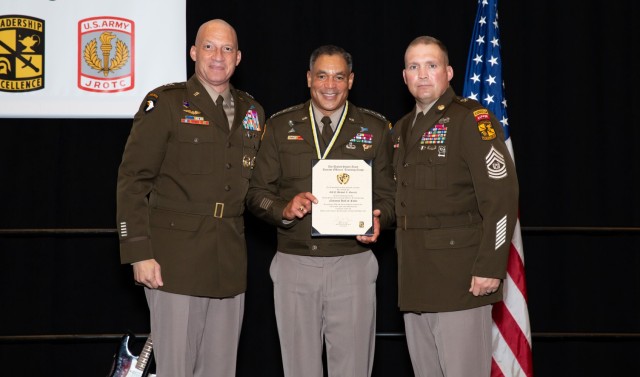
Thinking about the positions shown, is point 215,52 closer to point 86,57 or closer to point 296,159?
point 296,159

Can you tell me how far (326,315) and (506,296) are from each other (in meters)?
1.40

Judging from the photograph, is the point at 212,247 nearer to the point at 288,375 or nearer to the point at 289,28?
the point at 288,375

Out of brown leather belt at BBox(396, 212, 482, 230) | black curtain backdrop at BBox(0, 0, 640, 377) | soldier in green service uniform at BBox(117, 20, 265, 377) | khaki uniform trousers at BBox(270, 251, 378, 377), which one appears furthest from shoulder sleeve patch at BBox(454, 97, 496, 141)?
black curtain backdrop at BBox(0, 0, 640, 377)

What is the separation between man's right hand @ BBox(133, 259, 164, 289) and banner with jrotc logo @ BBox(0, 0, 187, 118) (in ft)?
5.47

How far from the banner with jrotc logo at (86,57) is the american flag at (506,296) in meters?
1.88

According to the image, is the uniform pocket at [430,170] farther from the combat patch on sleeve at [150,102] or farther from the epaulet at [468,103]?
the combat patch on sleeve at [150,102]

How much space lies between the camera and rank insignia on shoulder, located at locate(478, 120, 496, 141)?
9.79 ft

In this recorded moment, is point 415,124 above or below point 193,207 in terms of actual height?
above

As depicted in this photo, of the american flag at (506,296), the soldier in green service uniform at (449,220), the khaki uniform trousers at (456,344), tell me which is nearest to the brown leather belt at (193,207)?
the soldier in green service uniform at (449,220)

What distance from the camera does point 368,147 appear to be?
3.43 m

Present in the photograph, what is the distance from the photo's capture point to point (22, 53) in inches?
178

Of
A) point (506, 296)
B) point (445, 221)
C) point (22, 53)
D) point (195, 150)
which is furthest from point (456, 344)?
point (22, 53)

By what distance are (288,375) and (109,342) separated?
1925mm

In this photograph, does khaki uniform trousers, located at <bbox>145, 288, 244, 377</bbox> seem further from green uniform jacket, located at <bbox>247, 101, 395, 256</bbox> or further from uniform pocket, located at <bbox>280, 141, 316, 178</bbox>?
uniform pocket, located at <bbox>280, 141, 316, 178</bbox>
